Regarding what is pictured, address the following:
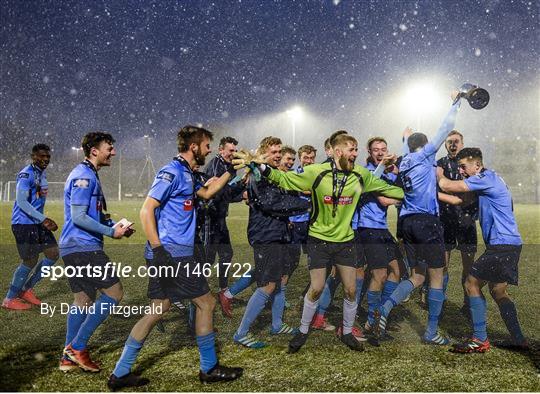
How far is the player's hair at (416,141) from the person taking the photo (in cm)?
557

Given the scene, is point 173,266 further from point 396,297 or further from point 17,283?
point 17,283

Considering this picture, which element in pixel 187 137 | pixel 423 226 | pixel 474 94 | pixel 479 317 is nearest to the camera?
pixel 187 137

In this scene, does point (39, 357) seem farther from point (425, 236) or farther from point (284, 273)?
point (425, 236)

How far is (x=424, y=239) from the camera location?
5.21 meters

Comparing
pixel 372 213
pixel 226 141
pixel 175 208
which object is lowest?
pixel 372 213

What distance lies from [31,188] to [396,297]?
201 inches

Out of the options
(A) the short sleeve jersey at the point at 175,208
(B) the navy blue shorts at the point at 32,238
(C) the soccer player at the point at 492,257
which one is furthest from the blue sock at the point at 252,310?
(B) the navy blue shorts at the point at 32,238

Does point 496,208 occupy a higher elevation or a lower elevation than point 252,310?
higher

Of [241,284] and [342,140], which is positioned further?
[241,284]

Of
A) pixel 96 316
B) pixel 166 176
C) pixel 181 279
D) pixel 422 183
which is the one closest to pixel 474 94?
pixel 422 183

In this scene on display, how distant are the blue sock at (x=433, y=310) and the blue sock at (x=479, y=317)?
1.39ft

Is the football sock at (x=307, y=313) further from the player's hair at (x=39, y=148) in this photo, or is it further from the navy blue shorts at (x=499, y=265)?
the player's hair at (x=39, y=148)

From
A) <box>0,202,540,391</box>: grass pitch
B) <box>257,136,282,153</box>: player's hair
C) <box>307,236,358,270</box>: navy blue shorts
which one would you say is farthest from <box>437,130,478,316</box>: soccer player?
<box>257,136,282,153</box>: player's hair

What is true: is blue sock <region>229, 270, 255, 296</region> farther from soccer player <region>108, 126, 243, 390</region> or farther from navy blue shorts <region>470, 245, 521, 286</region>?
navy blue shorts <region>470, 245, 521, 286</region>
